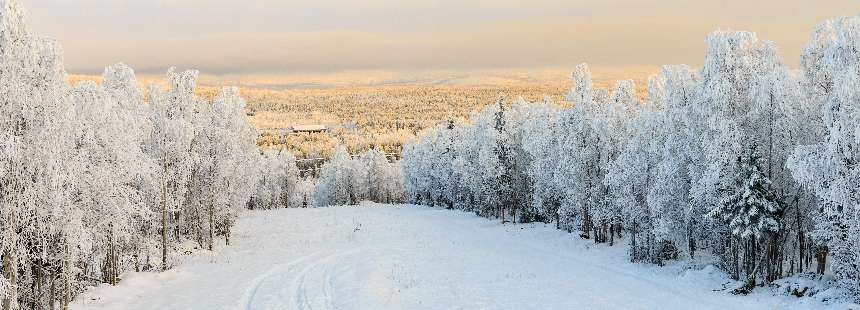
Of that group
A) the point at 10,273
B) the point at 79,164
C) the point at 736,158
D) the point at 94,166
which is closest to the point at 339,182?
the point at 94,166

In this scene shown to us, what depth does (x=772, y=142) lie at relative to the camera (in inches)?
1017

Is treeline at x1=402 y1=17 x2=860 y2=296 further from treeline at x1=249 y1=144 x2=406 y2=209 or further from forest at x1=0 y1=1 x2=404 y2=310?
treeline at x1=249 y1=144 x2=406 y2=209

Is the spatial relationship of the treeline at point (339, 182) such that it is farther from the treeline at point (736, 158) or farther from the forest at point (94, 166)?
the treeline at point (736, 158)

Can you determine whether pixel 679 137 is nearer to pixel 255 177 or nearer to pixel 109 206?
pixel 109 206

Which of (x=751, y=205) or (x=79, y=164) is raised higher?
(x=79, y=164)

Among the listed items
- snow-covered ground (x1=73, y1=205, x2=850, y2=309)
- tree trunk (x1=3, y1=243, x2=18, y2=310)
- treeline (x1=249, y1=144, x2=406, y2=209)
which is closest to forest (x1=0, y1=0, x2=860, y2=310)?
tree trunk (x1=3, y1=243, x2=18, y2=310)

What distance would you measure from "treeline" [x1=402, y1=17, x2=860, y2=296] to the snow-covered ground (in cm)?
226

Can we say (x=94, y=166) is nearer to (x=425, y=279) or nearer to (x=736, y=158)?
(x=425, y=279)

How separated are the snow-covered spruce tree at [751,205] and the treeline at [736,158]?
0.05 meters

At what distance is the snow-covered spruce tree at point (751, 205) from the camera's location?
2502 centimetres

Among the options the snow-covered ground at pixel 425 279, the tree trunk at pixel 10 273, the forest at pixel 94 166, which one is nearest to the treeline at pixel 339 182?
the snow-covered ground at pixel 425 279

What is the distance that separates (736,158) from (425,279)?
15355 millimetres

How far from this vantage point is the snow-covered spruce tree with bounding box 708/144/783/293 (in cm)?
2502

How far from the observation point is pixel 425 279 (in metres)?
30.8
